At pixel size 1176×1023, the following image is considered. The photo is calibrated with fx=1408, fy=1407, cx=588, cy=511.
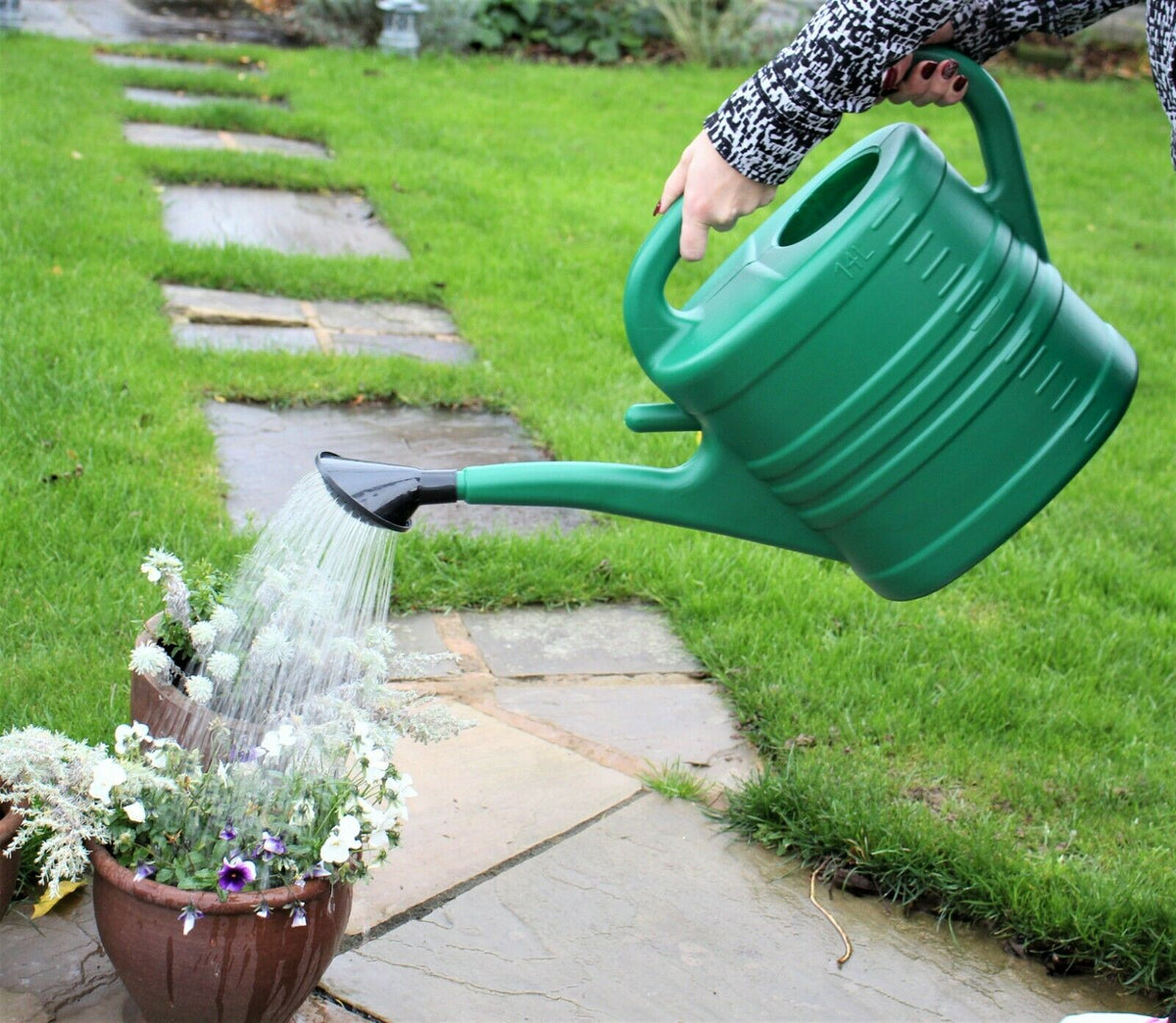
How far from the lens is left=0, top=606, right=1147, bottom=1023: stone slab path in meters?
1.79

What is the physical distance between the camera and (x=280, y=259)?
4.36 m

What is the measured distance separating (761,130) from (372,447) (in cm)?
192

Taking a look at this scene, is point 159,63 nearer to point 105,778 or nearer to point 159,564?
point 159,564

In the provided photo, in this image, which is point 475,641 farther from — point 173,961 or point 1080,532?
point 1080,532

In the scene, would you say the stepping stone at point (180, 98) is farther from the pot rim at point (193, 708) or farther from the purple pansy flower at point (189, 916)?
the purple pansy flower at point (189, 916)

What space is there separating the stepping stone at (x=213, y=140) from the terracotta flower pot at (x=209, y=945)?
14.4 feet

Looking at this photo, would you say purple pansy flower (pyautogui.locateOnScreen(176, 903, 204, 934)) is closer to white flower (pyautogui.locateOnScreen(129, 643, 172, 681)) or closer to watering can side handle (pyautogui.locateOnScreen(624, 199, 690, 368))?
white flower (pyautogui.locateOnScreen(129, 643, 172, 681))

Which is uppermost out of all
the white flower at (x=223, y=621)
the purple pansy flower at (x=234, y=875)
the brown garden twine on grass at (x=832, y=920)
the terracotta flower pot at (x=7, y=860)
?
the white flower at (x=223, y=621)

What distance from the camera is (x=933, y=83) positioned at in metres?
1.57

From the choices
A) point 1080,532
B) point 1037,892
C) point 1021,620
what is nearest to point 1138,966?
point 1037,892

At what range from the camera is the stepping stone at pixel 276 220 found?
15.1 feet

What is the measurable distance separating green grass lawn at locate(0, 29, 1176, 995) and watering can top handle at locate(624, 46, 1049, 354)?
939 millimetres

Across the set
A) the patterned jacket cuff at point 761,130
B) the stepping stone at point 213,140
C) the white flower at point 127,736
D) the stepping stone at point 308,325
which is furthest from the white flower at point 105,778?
the stepping stone at point 213,140

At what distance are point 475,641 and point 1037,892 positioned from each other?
110cm
